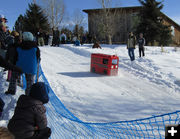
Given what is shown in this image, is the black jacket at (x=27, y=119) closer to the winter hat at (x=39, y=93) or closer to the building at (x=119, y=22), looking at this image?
the winter hat at (x=39, y=93)

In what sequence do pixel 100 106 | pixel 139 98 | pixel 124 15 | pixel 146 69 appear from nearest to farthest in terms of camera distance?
pixel 100 106 < pixel 139 98 < pixel 146 69 < pixel 124 15

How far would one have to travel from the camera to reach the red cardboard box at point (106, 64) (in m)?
7.46

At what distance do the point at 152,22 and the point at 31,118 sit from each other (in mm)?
21675

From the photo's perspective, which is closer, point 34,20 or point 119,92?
point 119,92

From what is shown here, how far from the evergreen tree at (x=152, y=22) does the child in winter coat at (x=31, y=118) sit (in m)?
21.2

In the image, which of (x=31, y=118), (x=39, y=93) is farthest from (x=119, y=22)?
(x=31, y=118)

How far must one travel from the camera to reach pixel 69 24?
41781 mm

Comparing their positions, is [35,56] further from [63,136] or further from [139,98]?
[139,98]

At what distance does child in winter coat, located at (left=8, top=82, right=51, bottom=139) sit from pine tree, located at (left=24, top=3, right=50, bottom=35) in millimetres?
24735

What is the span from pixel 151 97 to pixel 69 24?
127 ft

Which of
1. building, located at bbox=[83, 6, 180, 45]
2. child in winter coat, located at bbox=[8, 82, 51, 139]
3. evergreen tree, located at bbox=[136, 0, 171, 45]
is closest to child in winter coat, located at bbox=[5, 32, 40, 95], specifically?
child in winter coat, located at bbox=[8, 82, 51, 139]

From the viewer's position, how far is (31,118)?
6.98ft

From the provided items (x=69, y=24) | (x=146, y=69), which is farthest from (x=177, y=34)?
(x=146, y=69)

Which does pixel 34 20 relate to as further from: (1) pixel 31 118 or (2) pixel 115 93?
(1) pixel 31 118
